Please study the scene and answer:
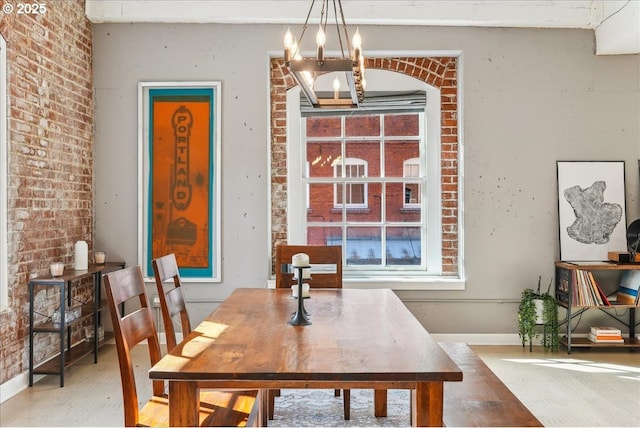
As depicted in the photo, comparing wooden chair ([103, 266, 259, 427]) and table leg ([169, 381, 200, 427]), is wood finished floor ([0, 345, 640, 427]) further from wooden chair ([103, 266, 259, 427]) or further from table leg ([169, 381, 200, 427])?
table leg ([169, 381, 200, 427])

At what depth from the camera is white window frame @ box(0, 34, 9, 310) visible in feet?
12.1

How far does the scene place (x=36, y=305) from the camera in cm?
408

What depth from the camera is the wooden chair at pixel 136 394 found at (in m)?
2.11

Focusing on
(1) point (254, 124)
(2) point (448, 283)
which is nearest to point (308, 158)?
(1) point (254, 124)

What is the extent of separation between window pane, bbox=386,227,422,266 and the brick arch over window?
0.29 metres

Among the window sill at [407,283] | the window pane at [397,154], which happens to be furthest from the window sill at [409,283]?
the window pane at [397,154]

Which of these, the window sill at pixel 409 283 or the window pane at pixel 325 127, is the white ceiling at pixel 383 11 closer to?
the window pane at pixel 325 127

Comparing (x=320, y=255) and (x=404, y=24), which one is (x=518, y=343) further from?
(x=404, y=24)

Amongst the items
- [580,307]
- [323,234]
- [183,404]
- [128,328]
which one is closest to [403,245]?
[323,234]

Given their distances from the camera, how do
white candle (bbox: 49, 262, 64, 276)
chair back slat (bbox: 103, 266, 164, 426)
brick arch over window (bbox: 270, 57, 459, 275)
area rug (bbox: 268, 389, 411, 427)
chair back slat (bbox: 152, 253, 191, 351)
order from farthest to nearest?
brick arch over window (bbox: 270, 57, 459, 275)
white candle (bbox: 49, 262, 64, 276)
area rug (bbox: 268, 389, 411, 427)
chair back slat (bbox: 152, 253, 191, 351)
chair back slat (bbox: 103, 266, 164, 426)

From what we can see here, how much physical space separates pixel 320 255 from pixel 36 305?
7.25 ft

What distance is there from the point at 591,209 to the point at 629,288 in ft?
2.56

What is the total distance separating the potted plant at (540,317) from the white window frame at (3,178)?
4.21 m

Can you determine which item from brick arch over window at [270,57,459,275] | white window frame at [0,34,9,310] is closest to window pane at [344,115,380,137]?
brick arch over window at [270,57,459,275]
